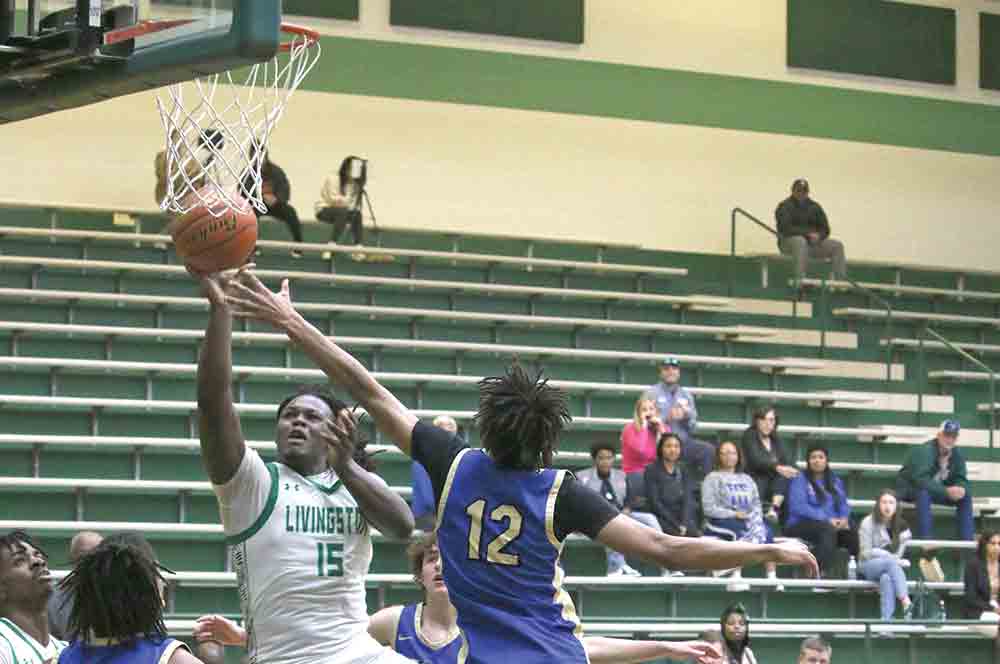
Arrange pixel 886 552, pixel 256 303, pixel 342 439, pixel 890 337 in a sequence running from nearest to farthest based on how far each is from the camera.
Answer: pixel 256 303 → pixel 342 439 → pixel 886 552 → pixel 890 337

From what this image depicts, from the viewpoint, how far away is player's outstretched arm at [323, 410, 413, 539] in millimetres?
5086

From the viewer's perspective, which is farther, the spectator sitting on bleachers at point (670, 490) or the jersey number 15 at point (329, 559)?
the spectator sitting on bleachers at point (670, 490)

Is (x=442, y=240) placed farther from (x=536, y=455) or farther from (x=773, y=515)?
(x=536, y=455)

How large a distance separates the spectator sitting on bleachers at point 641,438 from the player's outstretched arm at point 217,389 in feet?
26.6

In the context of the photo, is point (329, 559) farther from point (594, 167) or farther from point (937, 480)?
point (594, 167)

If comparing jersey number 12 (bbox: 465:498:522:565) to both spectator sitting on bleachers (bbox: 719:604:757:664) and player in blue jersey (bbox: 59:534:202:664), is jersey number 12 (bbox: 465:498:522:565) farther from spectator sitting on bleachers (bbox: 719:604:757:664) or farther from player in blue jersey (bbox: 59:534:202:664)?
spectator sitting on bleachers (bbox: 719:604:757:664)

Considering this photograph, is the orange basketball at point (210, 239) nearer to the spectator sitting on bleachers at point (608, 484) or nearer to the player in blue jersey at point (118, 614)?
the player in blue jersey at point (118, 614)

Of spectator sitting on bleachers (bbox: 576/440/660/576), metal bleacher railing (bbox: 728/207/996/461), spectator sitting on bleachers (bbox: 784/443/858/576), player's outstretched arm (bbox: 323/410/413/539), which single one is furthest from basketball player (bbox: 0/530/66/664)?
metal bleacher railing (bbox: 728/207/996/461)

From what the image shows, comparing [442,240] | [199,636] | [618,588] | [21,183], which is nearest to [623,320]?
[442,240]

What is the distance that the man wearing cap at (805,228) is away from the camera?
17.8m

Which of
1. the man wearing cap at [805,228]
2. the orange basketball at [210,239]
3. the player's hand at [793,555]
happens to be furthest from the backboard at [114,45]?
the man wearing cap at [805,228]

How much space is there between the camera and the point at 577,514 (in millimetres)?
4664

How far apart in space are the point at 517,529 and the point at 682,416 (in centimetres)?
900

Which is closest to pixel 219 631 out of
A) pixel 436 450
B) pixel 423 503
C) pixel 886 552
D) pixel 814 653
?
pixel 436 450
